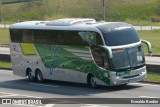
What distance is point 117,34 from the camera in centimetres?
2894

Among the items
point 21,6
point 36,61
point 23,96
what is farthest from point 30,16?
point 23,96

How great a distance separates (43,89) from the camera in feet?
99.1

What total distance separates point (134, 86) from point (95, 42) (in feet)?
9.27

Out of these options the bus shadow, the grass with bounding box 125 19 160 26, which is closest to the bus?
the bus shadow

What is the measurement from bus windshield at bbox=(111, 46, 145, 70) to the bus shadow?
3.68 ft

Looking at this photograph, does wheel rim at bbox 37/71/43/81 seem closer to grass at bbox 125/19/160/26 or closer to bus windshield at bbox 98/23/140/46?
bus windshield at bbox 98/23/140/46

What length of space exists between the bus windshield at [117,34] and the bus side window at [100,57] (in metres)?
0.50

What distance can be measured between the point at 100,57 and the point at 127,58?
3.96ft

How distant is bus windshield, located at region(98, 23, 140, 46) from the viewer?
28.7 metres

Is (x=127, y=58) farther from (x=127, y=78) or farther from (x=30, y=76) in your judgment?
(x=30, y=76)

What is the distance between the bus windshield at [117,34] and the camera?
28688 mm

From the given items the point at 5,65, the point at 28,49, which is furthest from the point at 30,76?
the point at 5,65

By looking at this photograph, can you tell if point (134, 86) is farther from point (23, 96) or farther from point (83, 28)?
point (23, 96)

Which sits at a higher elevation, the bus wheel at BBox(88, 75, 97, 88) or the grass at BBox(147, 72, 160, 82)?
the bus wheel at BBox(88, 75, 97, 88)
